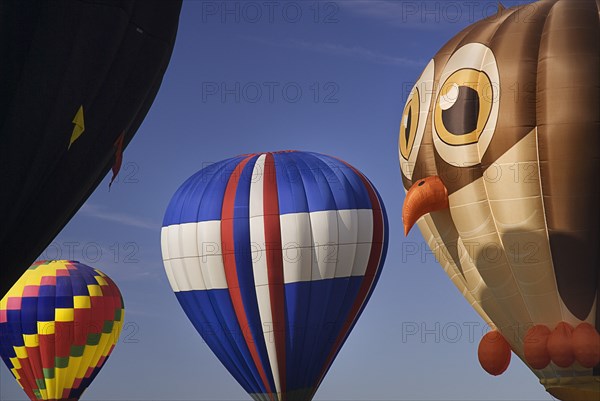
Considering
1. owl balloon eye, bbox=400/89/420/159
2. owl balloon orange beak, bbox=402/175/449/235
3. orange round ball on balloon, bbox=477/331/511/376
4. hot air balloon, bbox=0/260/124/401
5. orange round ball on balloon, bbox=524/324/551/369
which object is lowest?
hot air balloon, bbox=0/260/124/401

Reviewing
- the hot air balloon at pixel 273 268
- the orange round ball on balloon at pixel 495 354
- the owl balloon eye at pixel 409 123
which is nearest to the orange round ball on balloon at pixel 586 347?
the orange round ball on balloon at pixel 495 354

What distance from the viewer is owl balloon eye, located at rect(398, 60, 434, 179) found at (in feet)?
58.5

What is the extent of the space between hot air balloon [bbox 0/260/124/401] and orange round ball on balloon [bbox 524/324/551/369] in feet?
47.4

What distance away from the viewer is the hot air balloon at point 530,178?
16391 millimetres

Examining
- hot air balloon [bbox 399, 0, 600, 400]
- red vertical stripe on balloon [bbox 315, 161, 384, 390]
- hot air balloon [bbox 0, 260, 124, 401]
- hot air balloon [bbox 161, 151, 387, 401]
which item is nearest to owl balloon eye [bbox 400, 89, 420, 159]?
hot air balloon [bbox 399, 0, 600, 400]

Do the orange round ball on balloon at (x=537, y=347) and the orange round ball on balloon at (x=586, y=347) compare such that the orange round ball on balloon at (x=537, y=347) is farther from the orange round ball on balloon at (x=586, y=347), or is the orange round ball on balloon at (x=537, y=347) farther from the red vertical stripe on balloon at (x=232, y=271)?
the red vertical stripe on balloon at (x=232, y=271)

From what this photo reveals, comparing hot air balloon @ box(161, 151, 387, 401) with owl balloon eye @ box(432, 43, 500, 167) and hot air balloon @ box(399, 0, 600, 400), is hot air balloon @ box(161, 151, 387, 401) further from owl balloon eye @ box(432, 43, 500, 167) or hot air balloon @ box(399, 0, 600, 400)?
owl balloon eye @ box(432, 43, 500, 167)

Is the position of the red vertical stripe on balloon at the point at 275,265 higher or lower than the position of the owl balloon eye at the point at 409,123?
lower

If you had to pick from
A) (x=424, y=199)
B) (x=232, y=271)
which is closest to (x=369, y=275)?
(x=232, y=271)

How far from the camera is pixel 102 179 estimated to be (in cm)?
1442

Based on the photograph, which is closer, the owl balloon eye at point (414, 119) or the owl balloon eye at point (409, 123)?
the owl balloon eye at point (414, 119)

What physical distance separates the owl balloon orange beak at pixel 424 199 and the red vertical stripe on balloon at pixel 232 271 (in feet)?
22.7

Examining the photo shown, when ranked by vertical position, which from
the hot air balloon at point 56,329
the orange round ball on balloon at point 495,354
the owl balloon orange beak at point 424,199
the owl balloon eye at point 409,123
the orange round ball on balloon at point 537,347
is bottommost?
the hot air balloon at point 56,329

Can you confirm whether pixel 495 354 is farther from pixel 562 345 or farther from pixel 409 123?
pixel 409 123
